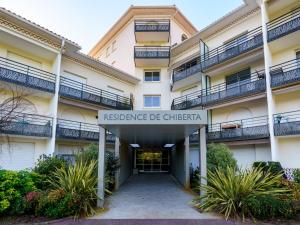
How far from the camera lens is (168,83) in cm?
3009

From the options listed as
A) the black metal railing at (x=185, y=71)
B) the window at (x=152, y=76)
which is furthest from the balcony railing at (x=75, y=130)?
the black metal railing at (x=185, y=71)

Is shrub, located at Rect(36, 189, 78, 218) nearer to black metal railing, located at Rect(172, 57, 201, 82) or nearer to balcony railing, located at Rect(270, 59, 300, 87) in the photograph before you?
balcony railing, located at Rect(270, 59, 300, 87)

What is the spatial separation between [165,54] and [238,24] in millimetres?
8861

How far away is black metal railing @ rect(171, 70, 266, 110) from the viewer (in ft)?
64.7

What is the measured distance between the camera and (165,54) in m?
28.5

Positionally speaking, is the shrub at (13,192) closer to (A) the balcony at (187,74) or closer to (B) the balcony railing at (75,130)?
(B) the balcony railing at (75,130)

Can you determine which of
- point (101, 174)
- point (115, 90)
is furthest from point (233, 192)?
point (115, 90)

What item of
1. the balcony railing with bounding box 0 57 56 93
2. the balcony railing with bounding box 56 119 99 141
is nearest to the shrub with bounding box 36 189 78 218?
the balcony railing with bounding box 0 57 56 93

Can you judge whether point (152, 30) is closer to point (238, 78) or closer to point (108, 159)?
point (238, 78)

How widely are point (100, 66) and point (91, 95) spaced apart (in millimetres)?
3733

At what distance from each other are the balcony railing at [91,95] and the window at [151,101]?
7.85ft

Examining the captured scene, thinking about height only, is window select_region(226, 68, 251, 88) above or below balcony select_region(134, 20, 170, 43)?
below

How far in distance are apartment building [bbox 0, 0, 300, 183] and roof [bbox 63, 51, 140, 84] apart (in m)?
0.11

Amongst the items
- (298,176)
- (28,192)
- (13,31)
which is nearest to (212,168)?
(298,176)
